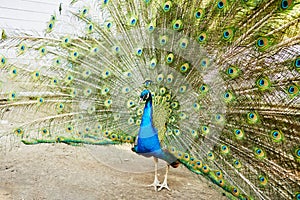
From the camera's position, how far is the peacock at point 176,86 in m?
2.05

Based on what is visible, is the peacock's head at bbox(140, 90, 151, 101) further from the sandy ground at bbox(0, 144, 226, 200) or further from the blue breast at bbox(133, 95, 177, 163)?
the sandy ground at bbox(0, 144, 226, 200)

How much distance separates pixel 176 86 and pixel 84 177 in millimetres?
1290

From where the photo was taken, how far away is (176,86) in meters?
2.63

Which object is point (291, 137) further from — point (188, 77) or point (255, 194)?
point (188, 77)

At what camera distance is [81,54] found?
9.35 ft

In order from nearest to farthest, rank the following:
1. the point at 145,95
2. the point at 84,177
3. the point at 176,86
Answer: the point at 145,95, the point at 176,86, the point at 84,177

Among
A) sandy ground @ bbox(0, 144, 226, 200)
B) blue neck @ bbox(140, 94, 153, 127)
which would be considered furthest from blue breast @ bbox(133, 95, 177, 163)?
sandy ground @ bbox(0, 144, 226, 200)

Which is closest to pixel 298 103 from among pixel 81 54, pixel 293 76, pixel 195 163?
pixel 293 76

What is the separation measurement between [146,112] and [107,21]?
965mm

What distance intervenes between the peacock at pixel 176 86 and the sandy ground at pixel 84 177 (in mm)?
248

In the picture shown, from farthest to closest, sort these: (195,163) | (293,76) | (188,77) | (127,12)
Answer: (127,12), (188,77), (195,163), (293,76)

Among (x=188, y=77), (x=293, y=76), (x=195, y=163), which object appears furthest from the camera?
(x=188, y=77)

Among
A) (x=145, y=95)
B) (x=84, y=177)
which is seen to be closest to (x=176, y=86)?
(x=145, y=95)

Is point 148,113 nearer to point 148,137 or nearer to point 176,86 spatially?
point 148,137
